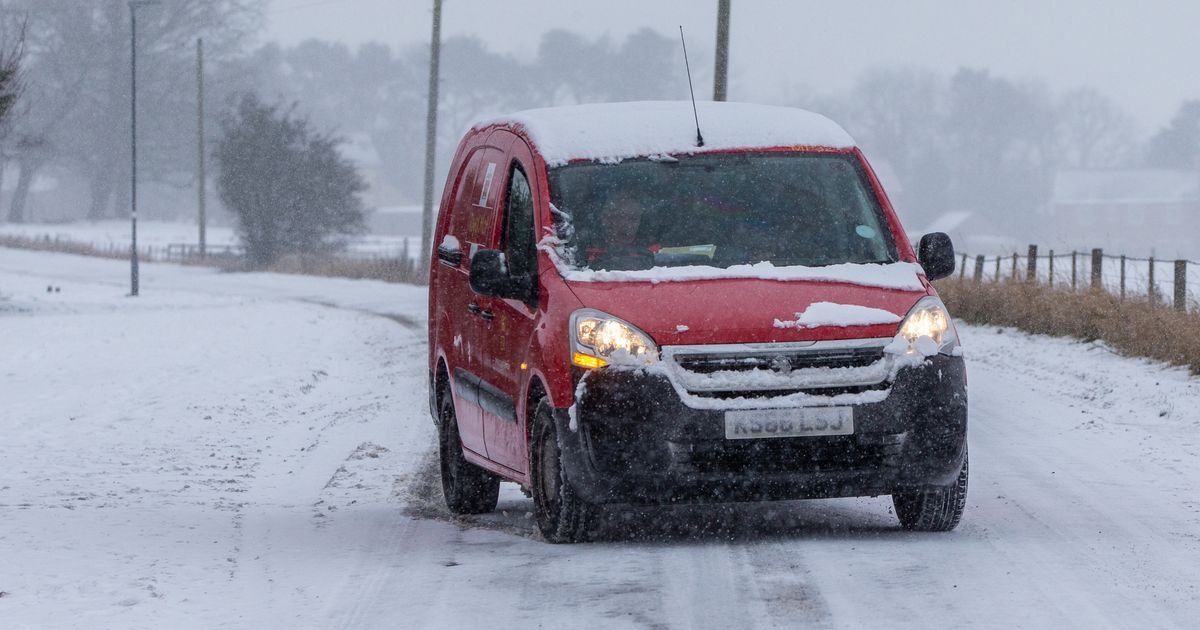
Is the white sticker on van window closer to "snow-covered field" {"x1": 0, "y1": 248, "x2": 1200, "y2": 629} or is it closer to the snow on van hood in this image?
the snow on van hood

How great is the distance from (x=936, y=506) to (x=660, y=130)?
1949 mm

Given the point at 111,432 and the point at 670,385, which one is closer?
the point at 670,385

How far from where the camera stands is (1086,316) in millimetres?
19328

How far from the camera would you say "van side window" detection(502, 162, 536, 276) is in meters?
7.61

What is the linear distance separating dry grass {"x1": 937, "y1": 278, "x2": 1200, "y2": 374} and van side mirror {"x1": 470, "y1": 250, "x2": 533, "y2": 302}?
9.19m

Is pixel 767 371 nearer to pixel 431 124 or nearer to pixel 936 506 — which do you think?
pixel 936 506

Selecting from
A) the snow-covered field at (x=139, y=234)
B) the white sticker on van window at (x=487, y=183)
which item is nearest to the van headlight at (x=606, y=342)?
the white sticker on van window at (x=487, y=183)

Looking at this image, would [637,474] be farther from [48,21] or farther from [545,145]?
[48,21]

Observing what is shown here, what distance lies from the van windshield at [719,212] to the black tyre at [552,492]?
26.0 inches

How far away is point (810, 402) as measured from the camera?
261 inches

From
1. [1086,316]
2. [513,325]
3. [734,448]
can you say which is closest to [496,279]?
[513,325]

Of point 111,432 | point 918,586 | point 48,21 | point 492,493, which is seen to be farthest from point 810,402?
point 48,21

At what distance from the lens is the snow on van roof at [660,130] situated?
25.2 ft

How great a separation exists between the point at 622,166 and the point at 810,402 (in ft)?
4.95
